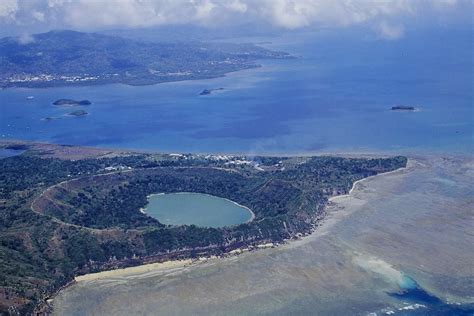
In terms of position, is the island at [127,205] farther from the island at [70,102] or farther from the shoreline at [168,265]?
the island at [70,102]

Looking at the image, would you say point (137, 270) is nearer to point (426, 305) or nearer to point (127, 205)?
point (127, 205)

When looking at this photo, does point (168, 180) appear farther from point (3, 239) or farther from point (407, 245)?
point (407, 245)

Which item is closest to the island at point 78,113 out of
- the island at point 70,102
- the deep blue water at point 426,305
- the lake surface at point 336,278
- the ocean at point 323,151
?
the ocean at point 323,151

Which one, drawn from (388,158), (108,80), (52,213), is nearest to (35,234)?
(52,213)

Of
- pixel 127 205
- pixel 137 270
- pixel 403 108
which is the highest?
pixel 403 108

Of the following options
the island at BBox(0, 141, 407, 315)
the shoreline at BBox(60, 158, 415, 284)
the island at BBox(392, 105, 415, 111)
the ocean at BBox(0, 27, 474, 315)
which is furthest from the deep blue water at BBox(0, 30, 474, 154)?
the shoreline at BBox(60, 158, 415, 284)

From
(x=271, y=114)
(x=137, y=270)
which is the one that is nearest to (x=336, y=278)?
(x=137, y=270)

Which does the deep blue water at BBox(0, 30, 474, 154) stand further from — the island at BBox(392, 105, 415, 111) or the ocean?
the island at BBox(392, 105, 415, 111)
